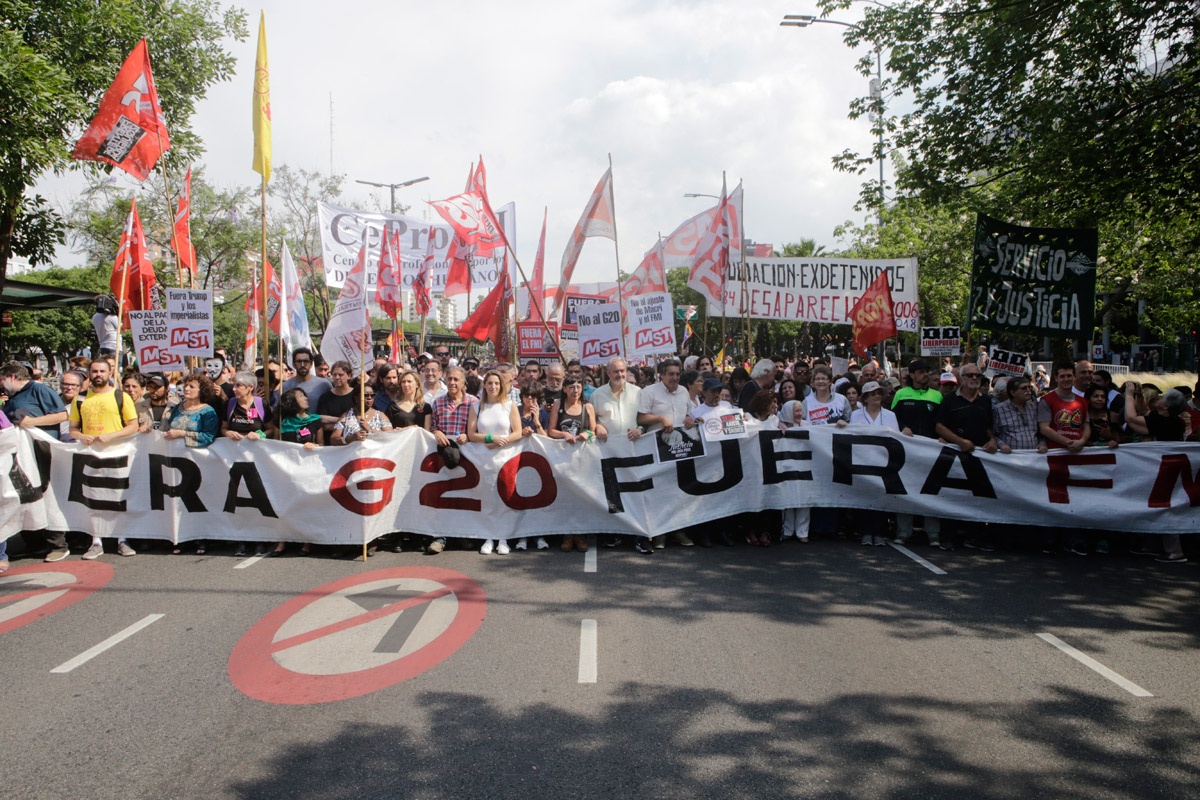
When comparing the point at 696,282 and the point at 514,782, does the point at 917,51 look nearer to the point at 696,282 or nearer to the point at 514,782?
the point at 696,282

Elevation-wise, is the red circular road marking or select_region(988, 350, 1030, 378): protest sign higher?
select_region(988, 350, 1030, 378): protest sign

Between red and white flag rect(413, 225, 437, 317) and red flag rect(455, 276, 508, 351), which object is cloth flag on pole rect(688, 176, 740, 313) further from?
red and white flag rect(413, 225, 437, 317)

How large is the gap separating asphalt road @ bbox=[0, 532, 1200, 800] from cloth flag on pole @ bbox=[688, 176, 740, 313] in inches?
314

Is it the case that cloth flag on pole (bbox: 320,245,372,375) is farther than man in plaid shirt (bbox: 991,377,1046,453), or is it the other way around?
man in plaid shirt (bbox: 991,377,1046,453)

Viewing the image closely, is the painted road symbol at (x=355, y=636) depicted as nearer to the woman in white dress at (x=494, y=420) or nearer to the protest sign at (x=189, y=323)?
the woman in white dress at (x=494, y=420)

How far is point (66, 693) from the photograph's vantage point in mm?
3973

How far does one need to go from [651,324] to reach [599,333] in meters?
0.69

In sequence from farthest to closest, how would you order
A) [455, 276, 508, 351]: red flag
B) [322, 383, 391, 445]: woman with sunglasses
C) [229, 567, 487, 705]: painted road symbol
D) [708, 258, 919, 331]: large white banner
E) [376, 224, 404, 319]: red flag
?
[455, 276, 508, 351]: red flag < [708, 258, 919, 331]: large white banner < [376, 224, 404, 319]: red flag < [322, 383, 391, 445]: woman with sunglasses < [229, 567, 487, 705]: painted road symbol

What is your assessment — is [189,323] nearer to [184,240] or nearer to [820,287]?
[184,240]

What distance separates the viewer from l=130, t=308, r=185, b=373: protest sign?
789 cm

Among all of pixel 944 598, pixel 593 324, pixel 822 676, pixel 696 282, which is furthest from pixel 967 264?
pixel 822 676

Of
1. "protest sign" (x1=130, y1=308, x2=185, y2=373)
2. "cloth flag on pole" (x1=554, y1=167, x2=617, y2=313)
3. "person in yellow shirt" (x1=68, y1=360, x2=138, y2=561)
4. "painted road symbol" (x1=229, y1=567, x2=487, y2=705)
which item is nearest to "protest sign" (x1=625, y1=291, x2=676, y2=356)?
"cloth flag on pole" (x1=554, y1=167, x2=617, y2=313)

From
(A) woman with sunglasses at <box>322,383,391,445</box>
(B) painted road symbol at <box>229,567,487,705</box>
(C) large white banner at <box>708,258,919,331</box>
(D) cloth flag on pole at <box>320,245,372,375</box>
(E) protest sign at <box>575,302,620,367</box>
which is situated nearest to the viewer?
(B) painted road symbol at <box>229,567,487,705</box>

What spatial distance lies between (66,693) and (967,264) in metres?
26.4
